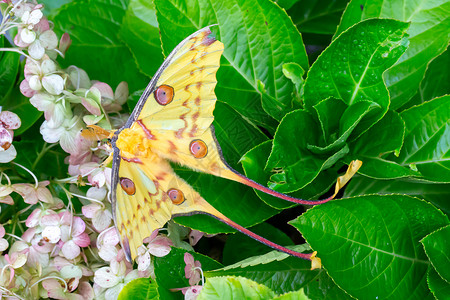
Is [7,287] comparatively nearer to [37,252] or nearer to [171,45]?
[37,252]

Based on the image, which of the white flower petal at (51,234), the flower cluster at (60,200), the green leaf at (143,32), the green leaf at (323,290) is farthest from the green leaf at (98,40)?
the green leaf at (323,290)

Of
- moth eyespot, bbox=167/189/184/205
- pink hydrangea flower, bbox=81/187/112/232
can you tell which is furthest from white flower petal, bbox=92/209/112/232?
moth eyespot, bbox=167/189/184/205

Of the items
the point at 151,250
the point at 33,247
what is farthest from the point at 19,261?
the point at 151,250

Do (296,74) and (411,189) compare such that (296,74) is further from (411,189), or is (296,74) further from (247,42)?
(411,189)

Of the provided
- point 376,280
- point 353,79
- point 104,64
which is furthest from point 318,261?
point 104,64

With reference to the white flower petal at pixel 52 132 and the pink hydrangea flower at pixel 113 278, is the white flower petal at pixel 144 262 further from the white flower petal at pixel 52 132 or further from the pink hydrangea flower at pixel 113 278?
the white flower petal at pixel 52 132

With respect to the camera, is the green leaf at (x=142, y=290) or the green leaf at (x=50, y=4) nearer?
the green leaf at (x=142, y=290)
